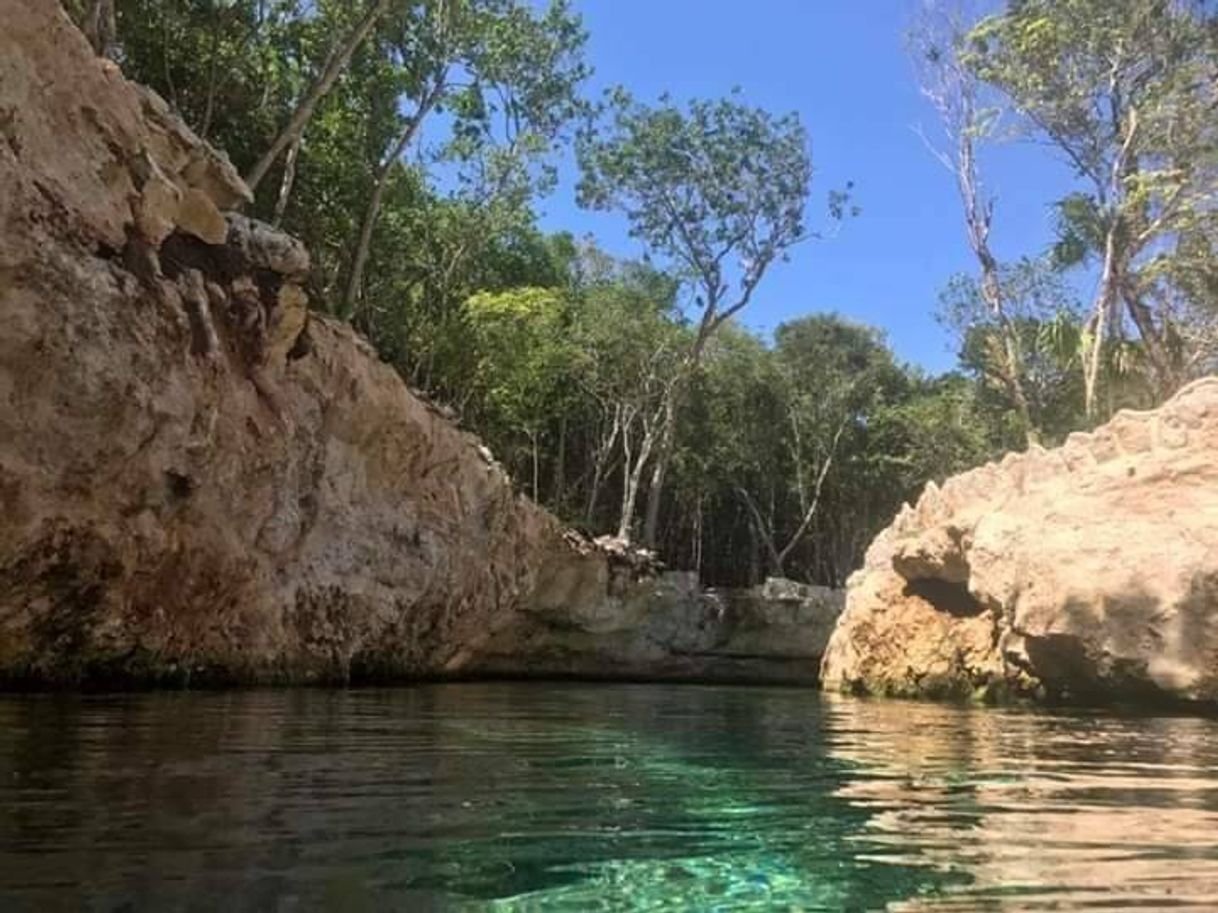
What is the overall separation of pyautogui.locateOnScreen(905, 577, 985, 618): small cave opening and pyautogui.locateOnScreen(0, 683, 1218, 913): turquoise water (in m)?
8.35

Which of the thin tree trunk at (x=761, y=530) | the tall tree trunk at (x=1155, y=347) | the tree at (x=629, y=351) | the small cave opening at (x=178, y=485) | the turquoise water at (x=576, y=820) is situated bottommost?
the turquoise water at (x=576, y=820)

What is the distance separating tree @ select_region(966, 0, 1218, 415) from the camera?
1962 cm

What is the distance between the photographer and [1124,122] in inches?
811

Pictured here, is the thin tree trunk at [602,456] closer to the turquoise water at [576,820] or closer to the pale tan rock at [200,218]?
the pale tan rock at [200,218]

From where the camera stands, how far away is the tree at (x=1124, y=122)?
19625 mm

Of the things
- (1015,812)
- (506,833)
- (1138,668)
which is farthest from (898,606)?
(506,833)

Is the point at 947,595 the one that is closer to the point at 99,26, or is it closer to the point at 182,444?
the point at 182,444

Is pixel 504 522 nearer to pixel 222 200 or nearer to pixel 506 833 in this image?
pixel 222 200

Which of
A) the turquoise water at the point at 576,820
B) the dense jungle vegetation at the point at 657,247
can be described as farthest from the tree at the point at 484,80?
the turquoise water at the point at 576,820

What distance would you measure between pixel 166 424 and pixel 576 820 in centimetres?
811

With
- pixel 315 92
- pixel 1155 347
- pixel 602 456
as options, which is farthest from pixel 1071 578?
pixel 602 456

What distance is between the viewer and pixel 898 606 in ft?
53.0

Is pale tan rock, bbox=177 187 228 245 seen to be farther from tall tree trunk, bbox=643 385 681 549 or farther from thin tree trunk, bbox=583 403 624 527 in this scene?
thin tree trunk, bbox=583 403 624 527

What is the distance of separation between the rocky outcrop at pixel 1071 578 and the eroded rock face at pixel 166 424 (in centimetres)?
739
